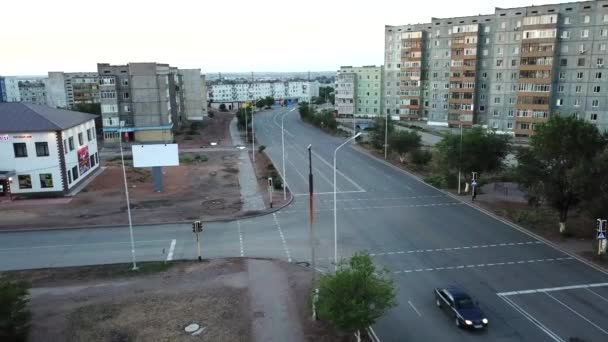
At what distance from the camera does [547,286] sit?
78.9 feet

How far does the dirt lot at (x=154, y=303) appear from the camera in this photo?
19.9m

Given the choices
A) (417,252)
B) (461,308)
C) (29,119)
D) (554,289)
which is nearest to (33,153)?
(29,119)

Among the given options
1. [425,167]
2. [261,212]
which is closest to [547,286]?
[261,212]

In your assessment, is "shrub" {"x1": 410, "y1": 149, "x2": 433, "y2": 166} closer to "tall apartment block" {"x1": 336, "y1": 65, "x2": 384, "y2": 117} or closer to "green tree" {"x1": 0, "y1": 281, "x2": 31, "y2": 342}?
"green tree" {"x1": 0, "y1": 281, "x2": 31, "y2": 342}

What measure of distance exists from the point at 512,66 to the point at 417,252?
67690 millimetres

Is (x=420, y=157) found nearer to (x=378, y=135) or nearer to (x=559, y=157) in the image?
(x=378, y=135)

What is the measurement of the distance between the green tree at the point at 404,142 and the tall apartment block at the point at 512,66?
8.58 m

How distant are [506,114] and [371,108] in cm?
4651

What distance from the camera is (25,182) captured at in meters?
45.9

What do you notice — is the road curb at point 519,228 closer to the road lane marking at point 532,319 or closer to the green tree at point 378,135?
the road lane marking at point 532,319

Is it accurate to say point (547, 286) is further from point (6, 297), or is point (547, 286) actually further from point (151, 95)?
point (151, 95)

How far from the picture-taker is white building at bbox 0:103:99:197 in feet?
148

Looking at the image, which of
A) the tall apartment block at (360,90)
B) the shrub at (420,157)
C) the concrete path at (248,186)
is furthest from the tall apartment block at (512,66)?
the concrete path at (248,186)

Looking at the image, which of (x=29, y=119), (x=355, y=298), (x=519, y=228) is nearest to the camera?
(x=355, y=298)
